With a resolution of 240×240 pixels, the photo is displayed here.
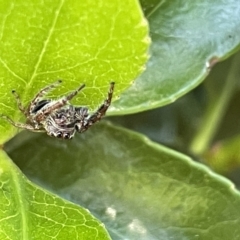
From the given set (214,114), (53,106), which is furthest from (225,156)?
(53,106)

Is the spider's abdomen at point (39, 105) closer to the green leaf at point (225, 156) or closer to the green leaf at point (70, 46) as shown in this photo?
the green leaf at point (70, 46)

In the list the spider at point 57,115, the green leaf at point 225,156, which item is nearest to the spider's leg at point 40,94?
the spider at point 57,115

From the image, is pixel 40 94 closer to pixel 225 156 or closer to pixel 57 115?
pixel 57 115

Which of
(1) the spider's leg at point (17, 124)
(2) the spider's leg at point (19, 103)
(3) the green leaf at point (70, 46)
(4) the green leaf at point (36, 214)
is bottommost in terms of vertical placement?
(4) the green leaf at point (36, 214)

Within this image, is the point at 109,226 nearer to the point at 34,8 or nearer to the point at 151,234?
the point at 151,234

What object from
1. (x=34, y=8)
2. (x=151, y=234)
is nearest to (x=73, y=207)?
(x=151, y=234)

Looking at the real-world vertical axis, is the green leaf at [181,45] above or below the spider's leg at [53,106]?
below
